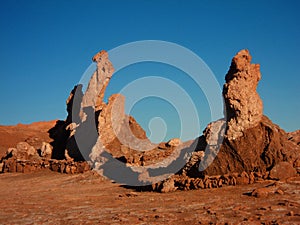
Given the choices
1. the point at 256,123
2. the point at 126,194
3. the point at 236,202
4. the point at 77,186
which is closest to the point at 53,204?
the point at 126,194

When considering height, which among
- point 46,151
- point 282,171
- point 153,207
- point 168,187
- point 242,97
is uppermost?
point 242,97

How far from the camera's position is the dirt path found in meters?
7.29

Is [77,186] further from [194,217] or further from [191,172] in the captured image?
[194,217]

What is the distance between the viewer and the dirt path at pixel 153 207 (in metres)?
7.29

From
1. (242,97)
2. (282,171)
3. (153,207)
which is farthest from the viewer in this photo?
(242,97)

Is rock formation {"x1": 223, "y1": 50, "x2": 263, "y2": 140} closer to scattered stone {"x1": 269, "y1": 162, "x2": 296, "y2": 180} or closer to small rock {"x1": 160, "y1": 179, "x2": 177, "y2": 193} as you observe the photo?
scattered stone {"x1": 269, "y1": 162, "x2": 296, "y2": 180}

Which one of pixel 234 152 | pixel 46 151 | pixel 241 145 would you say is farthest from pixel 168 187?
pixel 46 151

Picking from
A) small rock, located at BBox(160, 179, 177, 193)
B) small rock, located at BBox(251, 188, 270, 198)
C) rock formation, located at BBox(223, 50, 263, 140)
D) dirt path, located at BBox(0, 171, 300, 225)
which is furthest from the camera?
rock formation, located at BBox(223, 50, 263, 140)

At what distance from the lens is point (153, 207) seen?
9219 mm

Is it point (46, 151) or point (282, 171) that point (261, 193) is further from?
point (46, 151)

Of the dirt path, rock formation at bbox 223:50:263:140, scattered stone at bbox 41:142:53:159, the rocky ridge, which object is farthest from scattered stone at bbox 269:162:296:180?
scattered stone at bbox 41:142:53:159

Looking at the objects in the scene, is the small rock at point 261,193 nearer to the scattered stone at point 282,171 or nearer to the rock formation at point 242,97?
the scattered stone at point 282,171

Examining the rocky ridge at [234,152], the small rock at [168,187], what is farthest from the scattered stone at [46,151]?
the small rock at [168,187]

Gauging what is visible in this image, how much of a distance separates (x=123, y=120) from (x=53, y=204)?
40.4ft
